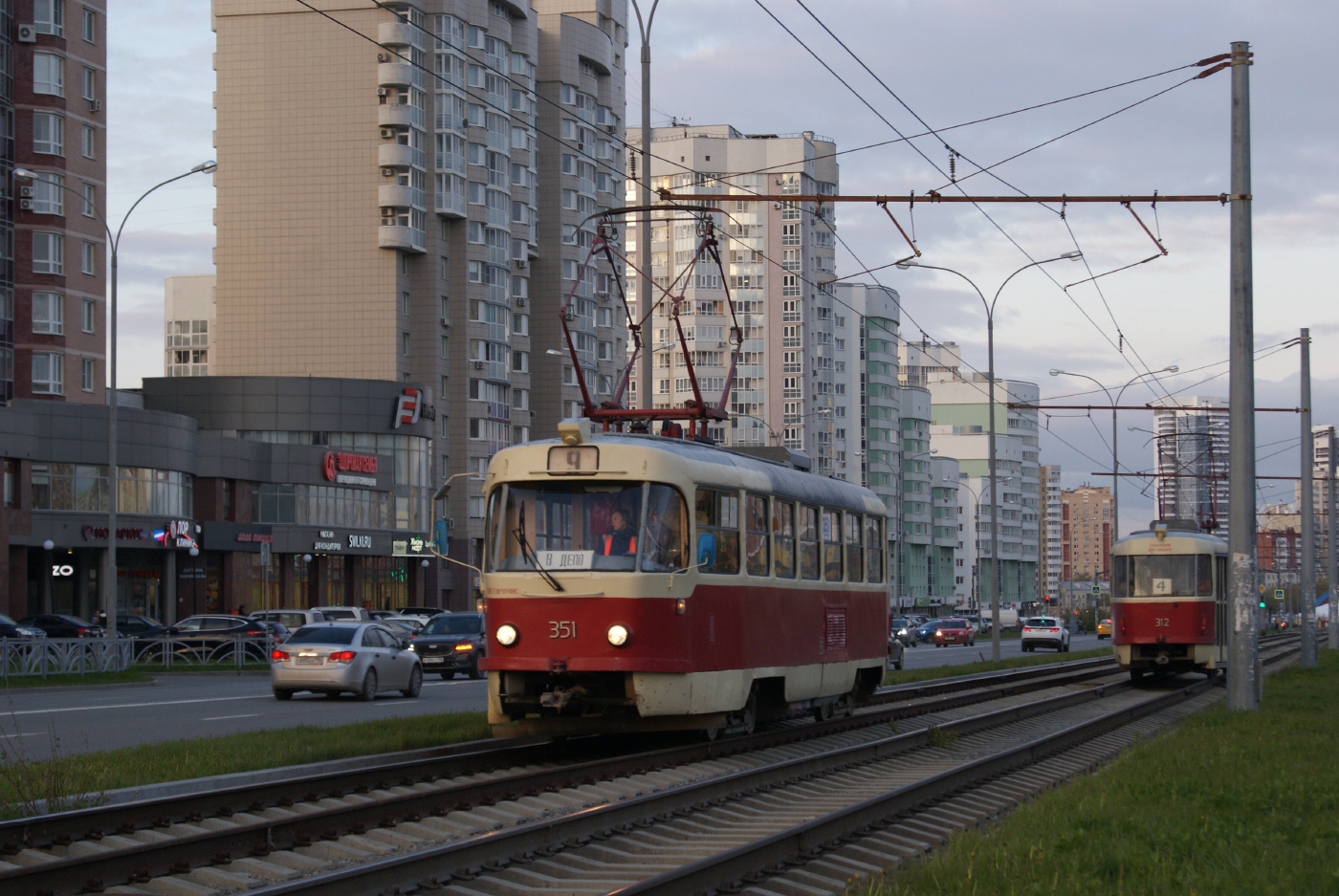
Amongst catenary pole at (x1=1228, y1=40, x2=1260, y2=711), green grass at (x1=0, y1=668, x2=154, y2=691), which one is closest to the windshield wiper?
catenary pole at (x1=1228, y1=40, x2=1260, y2=711)

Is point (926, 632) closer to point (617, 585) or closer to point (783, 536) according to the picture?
point (783, 536)

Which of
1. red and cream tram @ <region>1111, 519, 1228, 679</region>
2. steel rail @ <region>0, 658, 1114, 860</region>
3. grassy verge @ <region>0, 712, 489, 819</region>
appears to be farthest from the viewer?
red and cream tram @ <region>1111, 519, 1228, 679</region>

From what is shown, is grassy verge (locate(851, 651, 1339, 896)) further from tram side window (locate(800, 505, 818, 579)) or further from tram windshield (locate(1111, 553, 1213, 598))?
tram windshield (locate(1111, 553, 1213, 598))

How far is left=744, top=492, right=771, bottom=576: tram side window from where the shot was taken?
16.9m

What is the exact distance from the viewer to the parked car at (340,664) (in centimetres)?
2773

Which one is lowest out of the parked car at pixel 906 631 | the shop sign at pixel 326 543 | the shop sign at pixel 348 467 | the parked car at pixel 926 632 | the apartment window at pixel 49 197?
the parked car at pixel 926 632

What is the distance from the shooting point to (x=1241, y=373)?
69.5 feet

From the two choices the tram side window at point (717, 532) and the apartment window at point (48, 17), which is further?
the apartment window at point (48, 17)

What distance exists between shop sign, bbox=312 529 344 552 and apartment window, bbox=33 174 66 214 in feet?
59.0

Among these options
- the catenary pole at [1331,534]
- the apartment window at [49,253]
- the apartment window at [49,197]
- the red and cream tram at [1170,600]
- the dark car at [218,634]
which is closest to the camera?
the red and cream tram at [1170,600]

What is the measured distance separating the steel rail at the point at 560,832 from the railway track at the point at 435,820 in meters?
0.01

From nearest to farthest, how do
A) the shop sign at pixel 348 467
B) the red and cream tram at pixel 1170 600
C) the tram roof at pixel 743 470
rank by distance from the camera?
the tram roof at pixel 743 470
the red and cream tram at pixel 1170 600
the shop sign at pixel 348 467

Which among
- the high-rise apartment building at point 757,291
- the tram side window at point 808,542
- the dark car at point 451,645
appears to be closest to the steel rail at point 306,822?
the tram side window at point 808,542

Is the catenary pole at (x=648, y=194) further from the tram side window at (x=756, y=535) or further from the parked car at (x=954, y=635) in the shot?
the parked car at (x=954, y=635)
